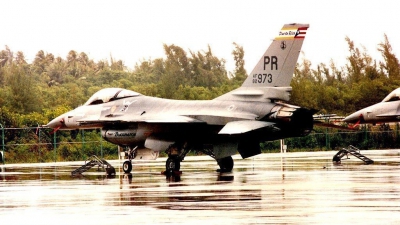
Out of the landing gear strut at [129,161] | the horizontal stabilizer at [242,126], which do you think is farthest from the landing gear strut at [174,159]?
the horizontal stabilizer at [242,126]

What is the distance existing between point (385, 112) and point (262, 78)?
29.5 feet

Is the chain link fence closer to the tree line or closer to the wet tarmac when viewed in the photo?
the tree line

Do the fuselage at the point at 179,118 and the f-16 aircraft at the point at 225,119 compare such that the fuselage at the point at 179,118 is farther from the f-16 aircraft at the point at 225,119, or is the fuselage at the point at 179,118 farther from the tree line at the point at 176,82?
the tree line at the point at 176,82

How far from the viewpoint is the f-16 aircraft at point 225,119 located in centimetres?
2492

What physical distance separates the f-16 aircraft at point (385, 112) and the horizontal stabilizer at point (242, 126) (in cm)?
965

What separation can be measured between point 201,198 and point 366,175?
294 inches

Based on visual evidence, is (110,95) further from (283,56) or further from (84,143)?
(84,143)

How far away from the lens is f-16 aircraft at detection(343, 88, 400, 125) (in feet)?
108

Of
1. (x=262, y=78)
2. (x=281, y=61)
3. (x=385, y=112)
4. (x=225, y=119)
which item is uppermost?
(x=281, y=61)

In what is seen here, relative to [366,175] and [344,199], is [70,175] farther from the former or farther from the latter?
[344,199]

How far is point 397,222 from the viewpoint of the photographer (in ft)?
39.4

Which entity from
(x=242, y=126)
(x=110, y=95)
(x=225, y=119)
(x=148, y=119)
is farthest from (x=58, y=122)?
(x=242, y=126)

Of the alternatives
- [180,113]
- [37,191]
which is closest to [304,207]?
[37,191]

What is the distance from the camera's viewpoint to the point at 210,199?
53.4 feet
